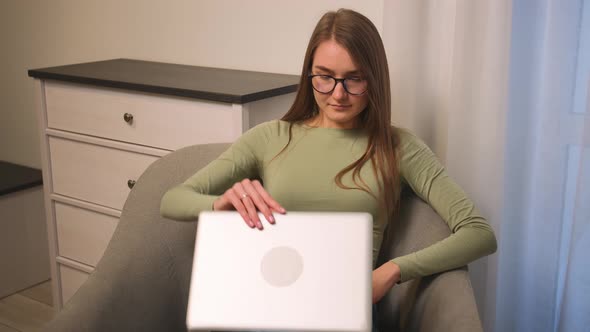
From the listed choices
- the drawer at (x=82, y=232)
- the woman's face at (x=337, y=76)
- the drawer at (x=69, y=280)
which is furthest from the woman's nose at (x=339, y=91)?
the drawer at (x=69, y=280)

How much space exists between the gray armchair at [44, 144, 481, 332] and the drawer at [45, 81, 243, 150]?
29cm

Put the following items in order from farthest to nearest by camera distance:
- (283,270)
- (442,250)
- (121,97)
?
(121,97) < (442,250) < (283,270)

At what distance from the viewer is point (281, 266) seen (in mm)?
994

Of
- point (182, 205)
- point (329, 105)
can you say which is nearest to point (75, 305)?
point (182, 205)

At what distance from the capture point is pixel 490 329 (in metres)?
1.70

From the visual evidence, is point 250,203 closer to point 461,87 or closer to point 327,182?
point 327,182

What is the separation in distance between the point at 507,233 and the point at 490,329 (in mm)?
249

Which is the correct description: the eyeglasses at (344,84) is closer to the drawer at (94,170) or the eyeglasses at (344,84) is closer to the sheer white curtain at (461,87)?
the sheer white curtain at (461,87)

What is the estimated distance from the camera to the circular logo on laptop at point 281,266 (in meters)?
0.98

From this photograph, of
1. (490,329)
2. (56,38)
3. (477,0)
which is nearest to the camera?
(477,0)

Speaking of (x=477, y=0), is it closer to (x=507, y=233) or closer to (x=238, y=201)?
(x=507, y=233)

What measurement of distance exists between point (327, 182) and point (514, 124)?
20.5 inches

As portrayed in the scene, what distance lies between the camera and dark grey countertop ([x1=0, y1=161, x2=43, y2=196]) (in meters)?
2.60

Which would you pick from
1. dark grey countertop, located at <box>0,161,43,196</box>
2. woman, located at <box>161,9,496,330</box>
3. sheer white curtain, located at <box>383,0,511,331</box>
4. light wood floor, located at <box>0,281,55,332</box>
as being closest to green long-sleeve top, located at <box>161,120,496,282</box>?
woman, located at <box>161,9,496,330</box>
